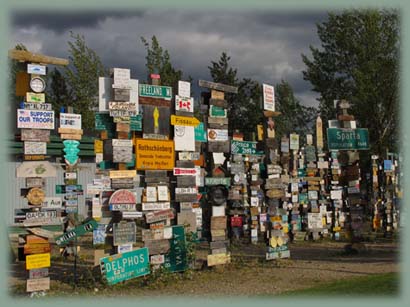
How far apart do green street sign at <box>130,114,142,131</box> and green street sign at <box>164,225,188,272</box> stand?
2.32 m

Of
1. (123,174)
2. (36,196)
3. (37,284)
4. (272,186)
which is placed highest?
(123,174)

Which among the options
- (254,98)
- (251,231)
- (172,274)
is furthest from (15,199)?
(254,98)

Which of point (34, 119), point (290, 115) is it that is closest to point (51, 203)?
point (34, 119)

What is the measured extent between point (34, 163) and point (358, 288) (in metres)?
6.34

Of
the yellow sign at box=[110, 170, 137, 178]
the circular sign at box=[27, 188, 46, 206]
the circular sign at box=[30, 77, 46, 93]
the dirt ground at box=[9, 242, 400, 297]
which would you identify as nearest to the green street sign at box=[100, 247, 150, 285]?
the dirt ground at box=[9, 242, 400, 297]

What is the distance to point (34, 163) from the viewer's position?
402 inches

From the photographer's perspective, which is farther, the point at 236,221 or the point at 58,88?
the point at 58,88

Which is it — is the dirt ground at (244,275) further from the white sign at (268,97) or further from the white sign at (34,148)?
the white sign at (268,97)

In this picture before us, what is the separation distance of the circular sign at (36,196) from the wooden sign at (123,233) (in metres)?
1.63

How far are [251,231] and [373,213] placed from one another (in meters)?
6.09

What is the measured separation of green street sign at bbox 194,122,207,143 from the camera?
13203 mm

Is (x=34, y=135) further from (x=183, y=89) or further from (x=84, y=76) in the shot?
(x=84, y=76)

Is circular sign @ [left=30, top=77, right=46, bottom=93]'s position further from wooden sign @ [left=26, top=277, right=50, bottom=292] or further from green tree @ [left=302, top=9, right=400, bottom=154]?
green tree @ [left=302, top=9, right=400, bottom=154]

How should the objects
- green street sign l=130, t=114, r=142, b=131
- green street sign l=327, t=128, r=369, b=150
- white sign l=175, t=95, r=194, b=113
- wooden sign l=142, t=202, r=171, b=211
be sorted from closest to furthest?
green street sign l=130, t=114, r=142, b=131
wooden sign l=142, t=202, r=171, b=211
white sign l=175, t=95, r=194, b=113
green street sign l=327, t=128, r=369, b=150
